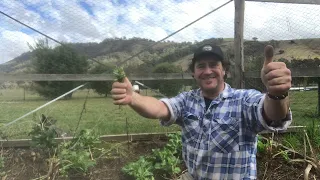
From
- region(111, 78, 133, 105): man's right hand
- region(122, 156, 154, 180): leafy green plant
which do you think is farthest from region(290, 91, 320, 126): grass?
region(111, 78, 133, 105): man's right hand

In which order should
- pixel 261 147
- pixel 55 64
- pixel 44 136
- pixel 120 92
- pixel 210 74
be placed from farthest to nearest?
1. pixel 55 64
2. pixel 261 147
3. pixel 44 136
4. pixel 210 74
5. pixel 120 92

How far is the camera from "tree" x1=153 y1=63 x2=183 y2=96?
454 cm

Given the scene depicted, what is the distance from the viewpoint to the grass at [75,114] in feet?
14.0

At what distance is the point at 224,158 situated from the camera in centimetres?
230

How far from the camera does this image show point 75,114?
4.47 metres

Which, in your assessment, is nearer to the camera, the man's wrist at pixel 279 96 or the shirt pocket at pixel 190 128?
the man's wrist at pixel 279 96

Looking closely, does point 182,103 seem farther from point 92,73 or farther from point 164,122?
point 92,73

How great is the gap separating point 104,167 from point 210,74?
2.16m

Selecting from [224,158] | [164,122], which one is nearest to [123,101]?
[164,122]

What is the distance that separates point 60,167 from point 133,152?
1005 millimetres

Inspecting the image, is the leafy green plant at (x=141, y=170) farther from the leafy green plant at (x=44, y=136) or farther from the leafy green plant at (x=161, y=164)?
the leafy green plant at (x=44, y=136)

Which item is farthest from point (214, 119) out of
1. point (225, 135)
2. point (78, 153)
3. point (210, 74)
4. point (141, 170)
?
point (78, 153)

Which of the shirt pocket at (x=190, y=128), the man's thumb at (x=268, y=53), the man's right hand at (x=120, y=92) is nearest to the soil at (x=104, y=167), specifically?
the shirt pocket at (x=190, y=128)

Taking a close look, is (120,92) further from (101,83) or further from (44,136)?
(101,83)
